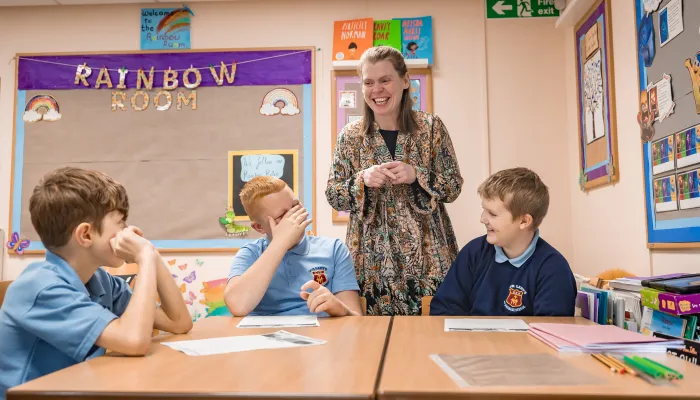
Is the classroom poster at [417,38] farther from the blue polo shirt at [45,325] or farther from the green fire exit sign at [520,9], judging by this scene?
the blue polo shirt at [45,325]

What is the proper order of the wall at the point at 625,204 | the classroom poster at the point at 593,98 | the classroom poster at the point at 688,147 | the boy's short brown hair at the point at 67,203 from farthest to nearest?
the classroom poster at the point at 593,98 < the wall at the point at 625,204 < the classroom poster at the point at 688,147 < the boy's short brown hair at the point at 67,203

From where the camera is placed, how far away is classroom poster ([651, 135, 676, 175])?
7.01ft

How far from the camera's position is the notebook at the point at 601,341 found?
3.25 feet

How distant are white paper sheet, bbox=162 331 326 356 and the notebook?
0.44 metres

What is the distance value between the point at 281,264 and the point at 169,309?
0.54 metres

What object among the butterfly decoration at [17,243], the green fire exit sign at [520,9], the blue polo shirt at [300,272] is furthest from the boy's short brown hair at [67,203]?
the green fire exit sign at [520,9]

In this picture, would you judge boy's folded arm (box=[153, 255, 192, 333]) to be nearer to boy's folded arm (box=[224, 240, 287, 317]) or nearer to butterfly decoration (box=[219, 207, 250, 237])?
boy's folded arm (box=[224, 240, 287, 317])

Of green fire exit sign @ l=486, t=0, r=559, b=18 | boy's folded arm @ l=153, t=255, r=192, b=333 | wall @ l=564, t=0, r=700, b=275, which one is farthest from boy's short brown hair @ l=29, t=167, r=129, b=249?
green fire exit sign @ l=486, t=0, r=559, b=18

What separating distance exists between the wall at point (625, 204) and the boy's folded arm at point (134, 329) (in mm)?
1863

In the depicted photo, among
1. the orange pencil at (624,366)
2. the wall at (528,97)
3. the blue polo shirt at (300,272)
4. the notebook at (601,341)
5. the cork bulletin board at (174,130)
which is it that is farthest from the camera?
the cork bulletin board at (174,130)

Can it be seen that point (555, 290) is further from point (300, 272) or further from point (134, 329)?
point (134, 329)

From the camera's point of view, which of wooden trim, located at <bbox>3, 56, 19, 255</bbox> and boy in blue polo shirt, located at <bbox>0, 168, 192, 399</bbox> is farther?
wooden trim, located at <bbox>3, 56, 19, 255</bbox>

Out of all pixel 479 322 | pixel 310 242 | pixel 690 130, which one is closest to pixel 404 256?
pixel 310 242

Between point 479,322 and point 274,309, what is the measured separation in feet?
2.24
